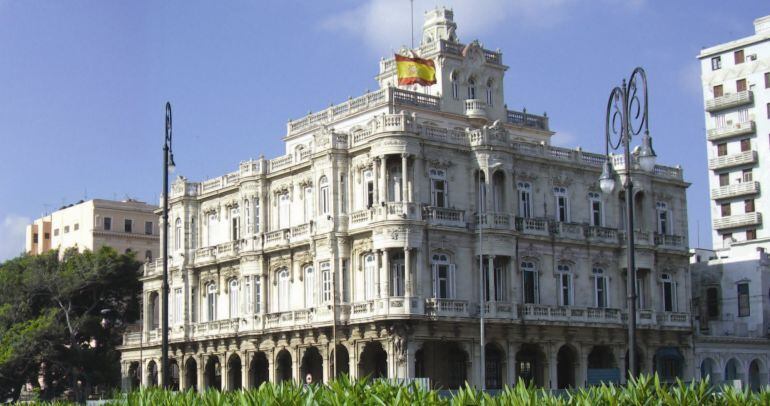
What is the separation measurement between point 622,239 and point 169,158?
33.4 metres

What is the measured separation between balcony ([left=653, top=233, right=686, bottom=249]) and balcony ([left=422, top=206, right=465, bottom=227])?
535 inches

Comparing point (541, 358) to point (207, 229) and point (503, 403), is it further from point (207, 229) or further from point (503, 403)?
point (503, 403)

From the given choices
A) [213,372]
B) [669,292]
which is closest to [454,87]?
[669,292]

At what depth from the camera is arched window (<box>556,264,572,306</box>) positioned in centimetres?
6059

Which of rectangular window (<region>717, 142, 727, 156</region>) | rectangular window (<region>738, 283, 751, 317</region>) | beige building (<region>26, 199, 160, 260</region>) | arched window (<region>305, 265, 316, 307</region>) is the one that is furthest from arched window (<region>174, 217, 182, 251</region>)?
rectangular window (<region>717, 142, 727, 156</region>)

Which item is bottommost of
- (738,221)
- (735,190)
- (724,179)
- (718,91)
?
(738,221)

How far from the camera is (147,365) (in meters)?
72.9

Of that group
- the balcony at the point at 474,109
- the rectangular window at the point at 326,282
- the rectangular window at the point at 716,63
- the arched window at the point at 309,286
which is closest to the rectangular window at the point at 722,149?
the rectangular window at the point at 716,63

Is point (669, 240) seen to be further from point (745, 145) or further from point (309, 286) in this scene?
point (745, 145)

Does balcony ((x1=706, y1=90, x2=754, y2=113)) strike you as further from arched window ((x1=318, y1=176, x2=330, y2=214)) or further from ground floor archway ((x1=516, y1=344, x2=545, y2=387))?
arched window ((x1=318, y1=176, x2=330, y2=214))

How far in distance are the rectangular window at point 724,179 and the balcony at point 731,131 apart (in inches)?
105

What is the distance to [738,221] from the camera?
84.6 meters

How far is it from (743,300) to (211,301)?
3143 cm

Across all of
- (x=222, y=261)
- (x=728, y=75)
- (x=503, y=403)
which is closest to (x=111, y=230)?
(x=222, y=261)
